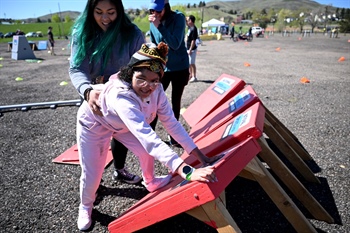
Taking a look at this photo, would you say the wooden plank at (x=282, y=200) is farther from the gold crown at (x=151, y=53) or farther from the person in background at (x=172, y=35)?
the person in background at (x=172, y=35)

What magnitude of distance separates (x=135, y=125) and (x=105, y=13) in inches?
39.2

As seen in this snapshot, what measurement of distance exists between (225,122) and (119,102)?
5.17 ft

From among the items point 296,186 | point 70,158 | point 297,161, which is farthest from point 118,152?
point 297,161

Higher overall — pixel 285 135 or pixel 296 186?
pixel 285 135

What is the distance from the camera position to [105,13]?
1.97m

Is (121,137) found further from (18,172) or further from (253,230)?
(18,172)

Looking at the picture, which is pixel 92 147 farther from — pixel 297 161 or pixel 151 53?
pixel 297 161

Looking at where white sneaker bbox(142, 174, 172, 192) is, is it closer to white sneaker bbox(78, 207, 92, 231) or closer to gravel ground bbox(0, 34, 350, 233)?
gravel ground bbox(0, 34, 350, 233)

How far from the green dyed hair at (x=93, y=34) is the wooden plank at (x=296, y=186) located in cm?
154

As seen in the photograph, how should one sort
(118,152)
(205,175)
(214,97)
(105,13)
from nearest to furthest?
(205,175)
(105,13)
(118,152)
(214,97)

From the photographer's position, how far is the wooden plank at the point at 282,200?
182 centimetres

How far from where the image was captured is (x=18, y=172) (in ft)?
10.3

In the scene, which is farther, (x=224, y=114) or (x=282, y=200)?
(x=224, y=114)

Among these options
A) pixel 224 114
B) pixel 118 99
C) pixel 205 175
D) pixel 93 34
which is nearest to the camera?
pixel 205 175
